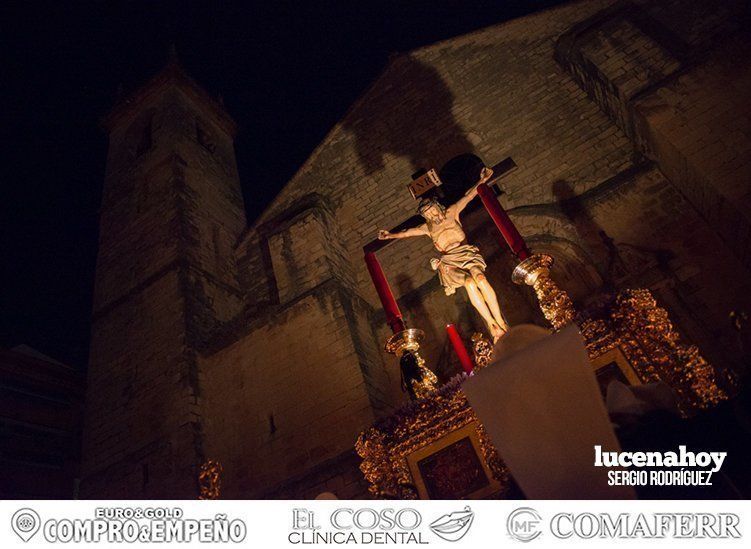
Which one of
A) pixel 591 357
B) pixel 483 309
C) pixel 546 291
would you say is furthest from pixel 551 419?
pixel 483 309

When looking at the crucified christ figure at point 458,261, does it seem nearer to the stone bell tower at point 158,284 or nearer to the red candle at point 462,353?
the red candle at point 462,353

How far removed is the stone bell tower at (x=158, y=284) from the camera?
22.5 ft

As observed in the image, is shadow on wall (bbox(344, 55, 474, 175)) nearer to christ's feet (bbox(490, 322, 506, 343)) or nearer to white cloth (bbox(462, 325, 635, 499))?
christ's feet (bbox(490, 322, 506, 343))

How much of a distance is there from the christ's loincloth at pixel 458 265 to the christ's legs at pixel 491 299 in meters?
0.10

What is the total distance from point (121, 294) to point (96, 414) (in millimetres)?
2324

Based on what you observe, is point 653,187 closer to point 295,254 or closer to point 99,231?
point 295,254

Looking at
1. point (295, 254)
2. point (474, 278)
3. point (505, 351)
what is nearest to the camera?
point (505, 351)

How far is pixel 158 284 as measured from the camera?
28.4 ft

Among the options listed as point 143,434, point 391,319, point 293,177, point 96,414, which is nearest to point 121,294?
point 96,414

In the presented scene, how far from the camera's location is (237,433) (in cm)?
691

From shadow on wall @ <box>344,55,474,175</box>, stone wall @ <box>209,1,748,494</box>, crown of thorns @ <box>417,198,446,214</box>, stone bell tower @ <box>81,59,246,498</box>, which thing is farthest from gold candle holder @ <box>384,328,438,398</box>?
shadow on wall @ <box>344,55,474,175</box>

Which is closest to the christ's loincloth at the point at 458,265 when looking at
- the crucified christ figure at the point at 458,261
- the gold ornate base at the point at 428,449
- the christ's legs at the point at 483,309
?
the crucified christ figure at the point at 458,261

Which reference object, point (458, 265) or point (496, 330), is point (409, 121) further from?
point (496, 330)

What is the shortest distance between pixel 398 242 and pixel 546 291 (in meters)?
4.38
